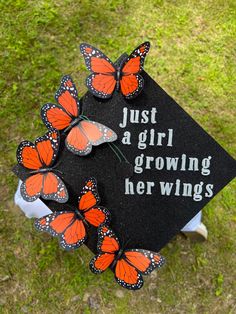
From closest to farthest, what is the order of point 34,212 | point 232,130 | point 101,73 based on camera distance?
point 101,73
point 34,212
point 232,130

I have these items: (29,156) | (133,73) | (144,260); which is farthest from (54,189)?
(133,73)

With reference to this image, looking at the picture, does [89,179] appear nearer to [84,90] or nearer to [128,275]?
[128,275]

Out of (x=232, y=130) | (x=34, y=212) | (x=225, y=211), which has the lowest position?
(x=34, y=212)

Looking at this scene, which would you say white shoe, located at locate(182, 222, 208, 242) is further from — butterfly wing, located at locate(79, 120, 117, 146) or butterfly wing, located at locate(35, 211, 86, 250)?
butterfly wing, located at locate(79, 120, 117, 146)

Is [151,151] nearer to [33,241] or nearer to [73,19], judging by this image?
[33,241]

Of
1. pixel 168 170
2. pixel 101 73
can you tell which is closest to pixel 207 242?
pixel 168 170

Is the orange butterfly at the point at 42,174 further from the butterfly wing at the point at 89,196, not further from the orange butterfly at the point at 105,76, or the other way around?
the orange butterfly at the point at 105,76

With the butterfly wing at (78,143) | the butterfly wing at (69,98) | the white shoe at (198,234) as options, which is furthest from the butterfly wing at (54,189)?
the white shoe at (198,234)
